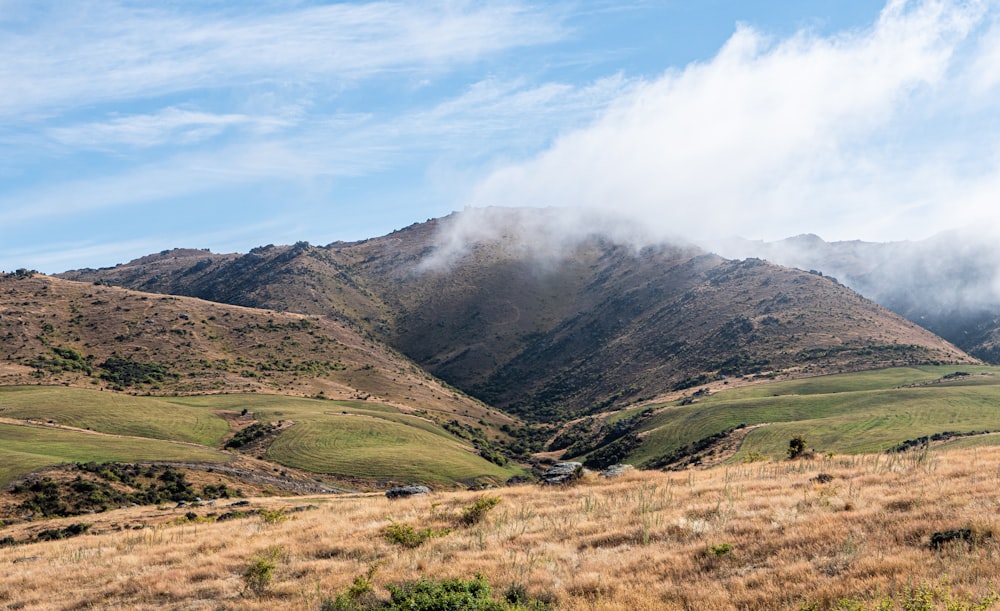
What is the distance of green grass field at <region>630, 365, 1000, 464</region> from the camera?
67213 mm

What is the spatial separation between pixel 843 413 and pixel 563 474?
72.2m

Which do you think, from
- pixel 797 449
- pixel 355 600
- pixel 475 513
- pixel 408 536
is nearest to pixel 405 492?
pixel 475 513

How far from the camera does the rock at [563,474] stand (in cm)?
2896

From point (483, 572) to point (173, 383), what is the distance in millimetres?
122735

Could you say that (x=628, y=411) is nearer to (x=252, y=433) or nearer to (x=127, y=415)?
(x=252, y=433)

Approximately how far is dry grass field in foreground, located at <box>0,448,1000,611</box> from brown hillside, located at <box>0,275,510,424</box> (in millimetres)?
106035

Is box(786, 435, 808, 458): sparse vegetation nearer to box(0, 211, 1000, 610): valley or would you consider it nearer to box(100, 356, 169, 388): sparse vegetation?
box(0, 211, 1000, 610): valley

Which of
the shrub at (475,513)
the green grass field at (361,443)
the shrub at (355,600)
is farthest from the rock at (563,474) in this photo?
the green grass field at (361,443)

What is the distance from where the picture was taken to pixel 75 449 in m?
67.6

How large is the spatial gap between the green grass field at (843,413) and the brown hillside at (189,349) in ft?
197

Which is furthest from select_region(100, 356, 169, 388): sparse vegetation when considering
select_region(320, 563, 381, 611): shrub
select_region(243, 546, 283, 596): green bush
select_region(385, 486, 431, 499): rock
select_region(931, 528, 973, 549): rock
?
select_region(931, 528, 973, 549): rock

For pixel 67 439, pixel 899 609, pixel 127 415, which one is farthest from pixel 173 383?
pixel 899 609

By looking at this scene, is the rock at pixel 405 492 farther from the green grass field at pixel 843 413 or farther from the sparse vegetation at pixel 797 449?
the green grass field at pixel 843 413

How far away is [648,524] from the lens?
17453 mm
